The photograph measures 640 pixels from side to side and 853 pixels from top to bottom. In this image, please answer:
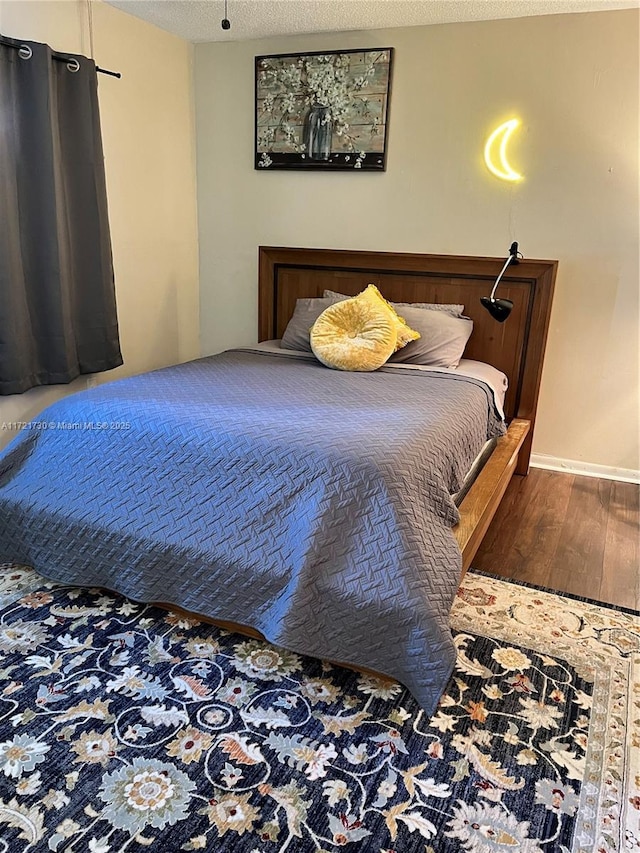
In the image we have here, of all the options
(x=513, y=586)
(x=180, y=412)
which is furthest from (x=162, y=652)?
(x=513, y=586)

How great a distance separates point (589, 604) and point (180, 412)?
5.28ft

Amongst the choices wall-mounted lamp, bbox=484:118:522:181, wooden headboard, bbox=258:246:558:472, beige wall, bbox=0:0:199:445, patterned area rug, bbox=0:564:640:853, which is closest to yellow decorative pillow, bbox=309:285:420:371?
wooden headboard, bbox=258:246:558:472

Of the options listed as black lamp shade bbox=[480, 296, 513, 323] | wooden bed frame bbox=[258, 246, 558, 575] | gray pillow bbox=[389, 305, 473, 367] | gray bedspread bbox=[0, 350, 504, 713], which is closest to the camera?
gray bedspread bbox=[0, 350, 504, 713]

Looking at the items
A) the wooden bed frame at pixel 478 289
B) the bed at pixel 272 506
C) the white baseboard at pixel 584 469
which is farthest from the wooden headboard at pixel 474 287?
the bed at pixel 272 506

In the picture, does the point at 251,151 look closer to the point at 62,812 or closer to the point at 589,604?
the point at 589,604

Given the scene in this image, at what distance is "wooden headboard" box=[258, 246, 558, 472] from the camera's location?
338cm

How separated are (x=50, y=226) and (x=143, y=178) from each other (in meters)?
0.85

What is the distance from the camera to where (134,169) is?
11.7ft

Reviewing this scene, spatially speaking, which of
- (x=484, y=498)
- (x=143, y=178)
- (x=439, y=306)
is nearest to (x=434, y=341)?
(x=439, y=306)

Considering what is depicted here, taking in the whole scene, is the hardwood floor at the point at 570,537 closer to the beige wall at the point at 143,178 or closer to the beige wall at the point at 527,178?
the beige wall at the point at 527,178

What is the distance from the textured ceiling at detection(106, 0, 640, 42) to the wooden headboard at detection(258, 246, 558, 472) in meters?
1.15

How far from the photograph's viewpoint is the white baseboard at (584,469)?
11.4 feet

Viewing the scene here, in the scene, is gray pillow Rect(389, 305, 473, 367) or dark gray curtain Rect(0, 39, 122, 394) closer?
dark gray curtain Rect(0, 39, 122, 394)

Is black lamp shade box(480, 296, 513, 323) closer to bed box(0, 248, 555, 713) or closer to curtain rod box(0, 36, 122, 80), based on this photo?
bed box(0, 248, 555, 713)
